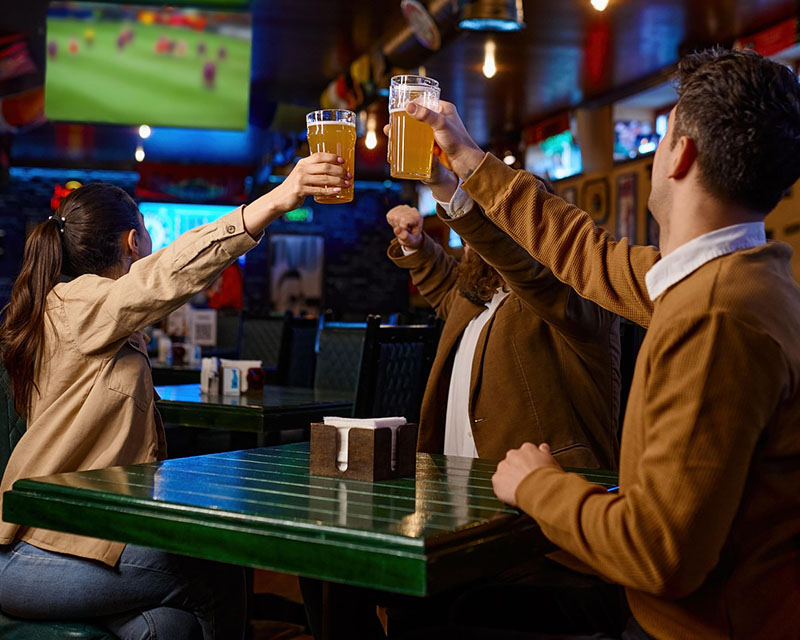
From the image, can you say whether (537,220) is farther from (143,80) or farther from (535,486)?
(143,80)

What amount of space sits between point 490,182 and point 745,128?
2.24 feet

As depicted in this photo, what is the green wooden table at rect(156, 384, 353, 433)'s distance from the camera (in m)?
3.24

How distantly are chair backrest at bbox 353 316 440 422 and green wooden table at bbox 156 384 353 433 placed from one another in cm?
22

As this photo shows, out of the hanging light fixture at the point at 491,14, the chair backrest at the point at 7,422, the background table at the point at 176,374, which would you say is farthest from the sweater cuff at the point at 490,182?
the background table at the point at 176,374

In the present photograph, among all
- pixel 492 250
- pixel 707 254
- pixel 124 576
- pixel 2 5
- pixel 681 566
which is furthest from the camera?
pixel 2 5

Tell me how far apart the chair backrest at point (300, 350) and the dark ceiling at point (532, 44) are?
6.41ft

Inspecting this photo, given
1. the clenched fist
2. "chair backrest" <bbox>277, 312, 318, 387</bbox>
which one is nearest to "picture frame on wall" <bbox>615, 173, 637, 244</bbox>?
"chair backrest" <bbox>277, 312, 318, 387</bbox>

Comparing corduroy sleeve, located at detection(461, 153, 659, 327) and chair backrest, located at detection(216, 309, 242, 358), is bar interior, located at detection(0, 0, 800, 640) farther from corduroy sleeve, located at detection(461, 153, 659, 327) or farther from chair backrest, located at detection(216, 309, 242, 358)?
chair backrest, located at detection(216, 309, 242, 358)

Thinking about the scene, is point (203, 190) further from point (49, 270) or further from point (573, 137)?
point (49, 270)

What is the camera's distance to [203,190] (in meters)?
13.4

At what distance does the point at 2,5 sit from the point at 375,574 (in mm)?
7131

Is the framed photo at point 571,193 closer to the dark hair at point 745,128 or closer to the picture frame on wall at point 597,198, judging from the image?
the picture frame on wall at point 597,198

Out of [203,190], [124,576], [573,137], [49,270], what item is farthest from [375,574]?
[203,190]

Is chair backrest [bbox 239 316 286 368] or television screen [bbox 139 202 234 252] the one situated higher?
television screen [bbox 139 202 234 252]
